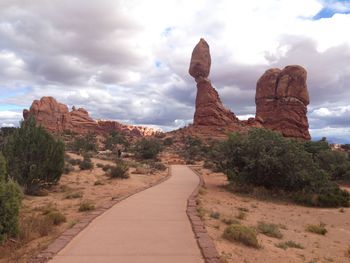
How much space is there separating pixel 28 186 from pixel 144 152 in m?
31.9

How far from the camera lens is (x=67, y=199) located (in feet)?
57.9

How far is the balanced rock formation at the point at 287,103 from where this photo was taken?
82.7m

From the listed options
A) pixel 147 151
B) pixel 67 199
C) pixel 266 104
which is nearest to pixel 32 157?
pixel 67 199

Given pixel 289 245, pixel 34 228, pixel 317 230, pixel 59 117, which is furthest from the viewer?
pixel 59 117

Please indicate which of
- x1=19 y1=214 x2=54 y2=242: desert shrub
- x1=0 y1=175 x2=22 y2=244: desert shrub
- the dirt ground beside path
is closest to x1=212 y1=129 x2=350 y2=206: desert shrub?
the dirt ground beside path

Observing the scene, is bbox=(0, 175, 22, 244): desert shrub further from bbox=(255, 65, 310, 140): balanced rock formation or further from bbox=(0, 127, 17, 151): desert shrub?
bbox=(255, 65, 310, 140): balanced rock formation

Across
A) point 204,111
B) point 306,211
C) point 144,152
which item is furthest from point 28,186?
point 204,111

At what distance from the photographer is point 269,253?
9562 millimetres

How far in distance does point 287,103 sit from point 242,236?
76.7 metres

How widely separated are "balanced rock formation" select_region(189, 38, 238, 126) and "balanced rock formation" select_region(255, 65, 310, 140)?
7531 millimetres

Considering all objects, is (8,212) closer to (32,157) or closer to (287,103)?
(32,157)

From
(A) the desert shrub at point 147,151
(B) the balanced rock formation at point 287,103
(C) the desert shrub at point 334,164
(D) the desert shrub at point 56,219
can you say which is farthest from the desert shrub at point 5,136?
Answer: (B) the balanced rock formation at point 287,103

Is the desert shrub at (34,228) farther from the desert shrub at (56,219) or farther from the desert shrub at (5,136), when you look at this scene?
the desert shrub at (5,136)

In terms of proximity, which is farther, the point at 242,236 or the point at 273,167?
the point at 273,167
